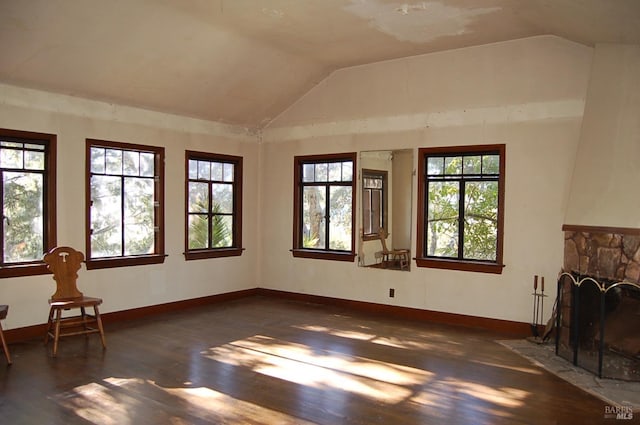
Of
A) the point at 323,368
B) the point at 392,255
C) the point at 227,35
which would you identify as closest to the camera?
the point at 323,368

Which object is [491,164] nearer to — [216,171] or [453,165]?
[453,165]

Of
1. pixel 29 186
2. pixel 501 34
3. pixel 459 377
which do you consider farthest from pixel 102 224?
pixel 501 34

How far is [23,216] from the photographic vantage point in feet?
17.5

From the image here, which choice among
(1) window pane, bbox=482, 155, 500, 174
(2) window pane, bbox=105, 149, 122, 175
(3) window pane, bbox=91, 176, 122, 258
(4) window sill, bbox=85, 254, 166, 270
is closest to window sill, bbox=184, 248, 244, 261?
(4) window sill, bbox=85, 254, 166, 270

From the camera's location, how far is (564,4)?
4.16 m

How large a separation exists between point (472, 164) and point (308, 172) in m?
2.51

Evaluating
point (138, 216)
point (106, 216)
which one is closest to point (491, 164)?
point (138, 216)

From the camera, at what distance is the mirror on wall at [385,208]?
6605 mm

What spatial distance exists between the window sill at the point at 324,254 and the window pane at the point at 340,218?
0.34 ft

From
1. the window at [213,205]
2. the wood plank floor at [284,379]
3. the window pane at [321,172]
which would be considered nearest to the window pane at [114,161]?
the window at [213,205]

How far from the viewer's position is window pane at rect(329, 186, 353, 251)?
7133mm

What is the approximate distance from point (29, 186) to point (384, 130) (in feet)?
14.1

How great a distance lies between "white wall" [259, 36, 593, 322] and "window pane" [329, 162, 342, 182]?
20 cm
